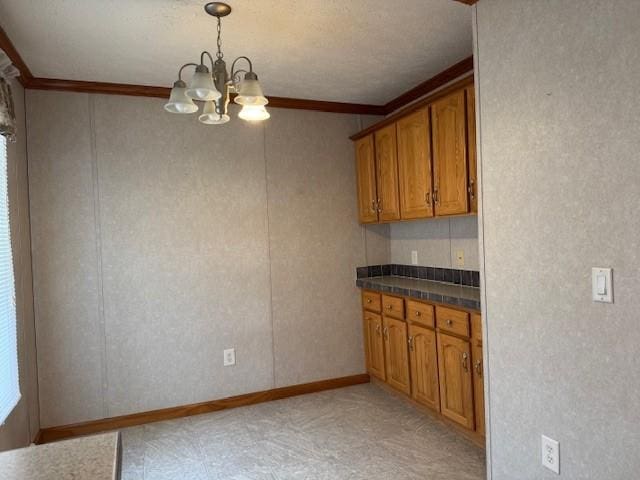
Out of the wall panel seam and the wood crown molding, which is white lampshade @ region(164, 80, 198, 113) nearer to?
the wall panel seam

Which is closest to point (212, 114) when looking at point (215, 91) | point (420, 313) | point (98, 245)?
point (215, 91)

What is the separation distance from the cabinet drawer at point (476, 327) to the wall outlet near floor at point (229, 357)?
191 cm

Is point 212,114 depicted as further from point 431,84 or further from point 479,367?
point 479,367

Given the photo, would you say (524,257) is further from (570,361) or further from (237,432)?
(237,432)

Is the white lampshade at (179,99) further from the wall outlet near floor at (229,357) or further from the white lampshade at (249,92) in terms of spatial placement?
the wall outlet near floor at (229,357)

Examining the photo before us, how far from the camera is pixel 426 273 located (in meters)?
3.70

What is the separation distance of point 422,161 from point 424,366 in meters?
1.48

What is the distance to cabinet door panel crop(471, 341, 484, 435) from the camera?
2.64 m

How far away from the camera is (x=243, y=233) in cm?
362

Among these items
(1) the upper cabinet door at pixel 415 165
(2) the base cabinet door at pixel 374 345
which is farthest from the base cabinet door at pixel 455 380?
(1) the upper cabinet door at pixel 415 165

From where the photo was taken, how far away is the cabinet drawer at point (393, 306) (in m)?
3.39

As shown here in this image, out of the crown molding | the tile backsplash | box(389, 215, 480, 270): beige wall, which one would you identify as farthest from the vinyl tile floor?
the crown molding

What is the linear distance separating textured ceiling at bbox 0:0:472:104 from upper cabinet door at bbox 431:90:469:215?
0.36 metres

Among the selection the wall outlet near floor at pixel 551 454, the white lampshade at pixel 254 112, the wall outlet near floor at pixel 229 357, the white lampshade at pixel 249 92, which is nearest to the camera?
the wall outlet near floor at pixel 551 454
